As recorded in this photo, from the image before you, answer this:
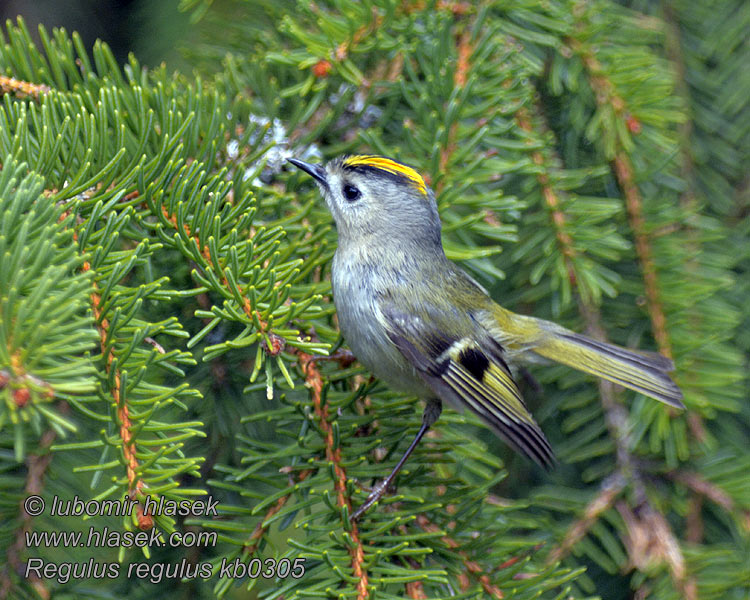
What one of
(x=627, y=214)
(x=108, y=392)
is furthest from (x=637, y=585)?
(x=108, y=392)

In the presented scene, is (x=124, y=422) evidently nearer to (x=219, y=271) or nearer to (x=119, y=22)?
(x=219, y=271)

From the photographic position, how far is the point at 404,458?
1149 millimetres

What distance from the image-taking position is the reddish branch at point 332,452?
3.26 feet

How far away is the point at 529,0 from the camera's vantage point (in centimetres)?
143

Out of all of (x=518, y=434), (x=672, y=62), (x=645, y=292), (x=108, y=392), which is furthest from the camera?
(x=672, y=62)

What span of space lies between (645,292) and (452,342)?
431 mm

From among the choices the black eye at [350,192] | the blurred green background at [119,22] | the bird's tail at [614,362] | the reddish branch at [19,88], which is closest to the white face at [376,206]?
the black eye at [350,192]

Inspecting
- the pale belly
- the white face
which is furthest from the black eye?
the pale belly

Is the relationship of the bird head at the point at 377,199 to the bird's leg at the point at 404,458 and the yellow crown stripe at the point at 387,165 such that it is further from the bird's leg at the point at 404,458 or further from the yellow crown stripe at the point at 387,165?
the bird's leg at the point at 404,458

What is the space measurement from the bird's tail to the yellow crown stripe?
50 cm

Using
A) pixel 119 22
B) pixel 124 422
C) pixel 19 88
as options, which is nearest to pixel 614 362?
pixel 124 422

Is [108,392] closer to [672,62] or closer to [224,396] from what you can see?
[224,396]

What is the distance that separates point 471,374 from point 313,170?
56cm

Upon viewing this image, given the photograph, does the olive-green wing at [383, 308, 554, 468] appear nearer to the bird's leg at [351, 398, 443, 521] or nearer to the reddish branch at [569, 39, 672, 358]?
the bird's leg at [351, 398, 443, 521]
